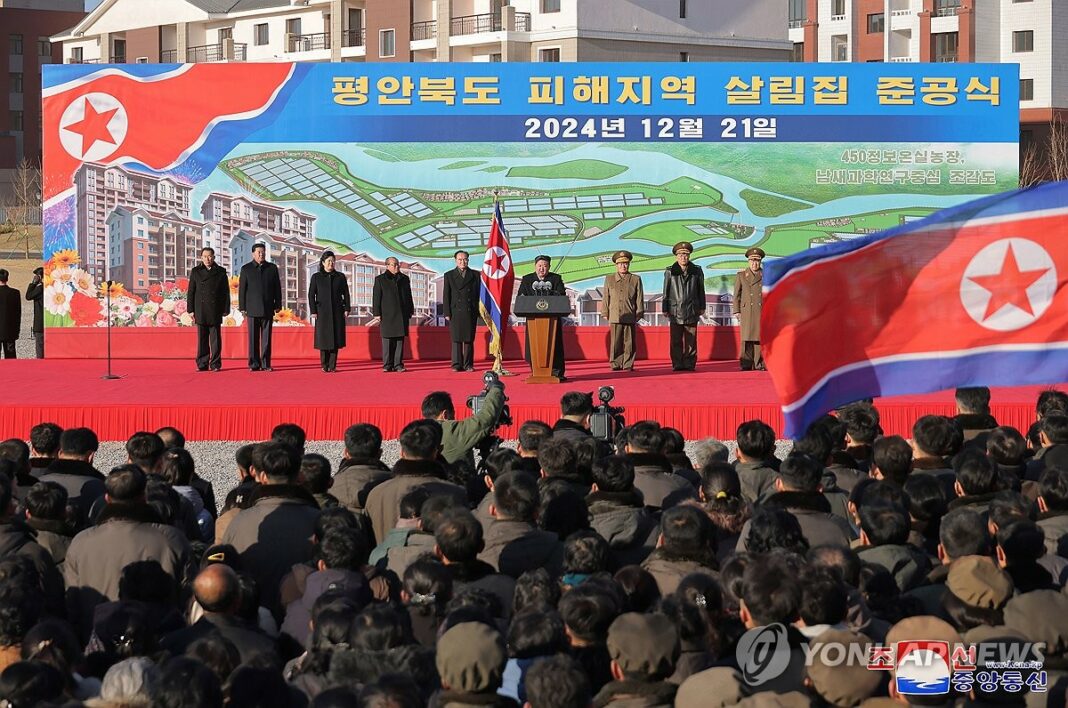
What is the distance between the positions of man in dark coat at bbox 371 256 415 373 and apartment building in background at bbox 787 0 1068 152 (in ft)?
116

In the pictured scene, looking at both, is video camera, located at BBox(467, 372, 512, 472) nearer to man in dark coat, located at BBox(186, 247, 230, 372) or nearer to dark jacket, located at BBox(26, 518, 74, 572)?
dark jacket, located at BBox(26, 518, 74, 572)

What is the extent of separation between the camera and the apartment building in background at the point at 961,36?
158 ft

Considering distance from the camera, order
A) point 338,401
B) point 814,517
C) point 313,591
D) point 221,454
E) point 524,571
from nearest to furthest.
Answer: point 313,591
point 524,571
point 814,517
point 221,454
point 338,401

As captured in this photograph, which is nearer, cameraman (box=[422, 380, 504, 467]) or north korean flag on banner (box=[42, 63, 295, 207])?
cameraman (box=[422, 380, 504, 467])

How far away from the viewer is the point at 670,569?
4.79m

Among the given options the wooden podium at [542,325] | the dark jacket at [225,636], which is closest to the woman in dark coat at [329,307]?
the wooden podium at [542,325]

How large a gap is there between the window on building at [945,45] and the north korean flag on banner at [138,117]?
38403 millimetres

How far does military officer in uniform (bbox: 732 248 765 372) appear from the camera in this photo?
15.3 meters

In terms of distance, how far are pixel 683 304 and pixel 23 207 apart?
38.4 metres

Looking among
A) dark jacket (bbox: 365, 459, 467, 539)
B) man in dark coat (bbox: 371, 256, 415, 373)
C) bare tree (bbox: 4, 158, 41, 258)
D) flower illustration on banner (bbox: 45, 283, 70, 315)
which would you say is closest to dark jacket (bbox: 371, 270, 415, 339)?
man in dark coat (bbox: 371, 256, 415, 373)

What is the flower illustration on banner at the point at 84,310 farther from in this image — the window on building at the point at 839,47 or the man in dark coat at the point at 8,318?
A: the window on building at the point at 839,47

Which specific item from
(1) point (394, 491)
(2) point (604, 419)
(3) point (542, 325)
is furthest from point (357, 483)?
(3) point (542, 325)

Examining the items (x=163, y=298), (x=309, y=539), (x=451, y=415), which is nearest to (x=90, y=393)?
(x=163, y=298)

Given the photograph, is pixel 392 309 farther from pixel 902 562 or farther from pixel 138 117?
pixel 902 562
